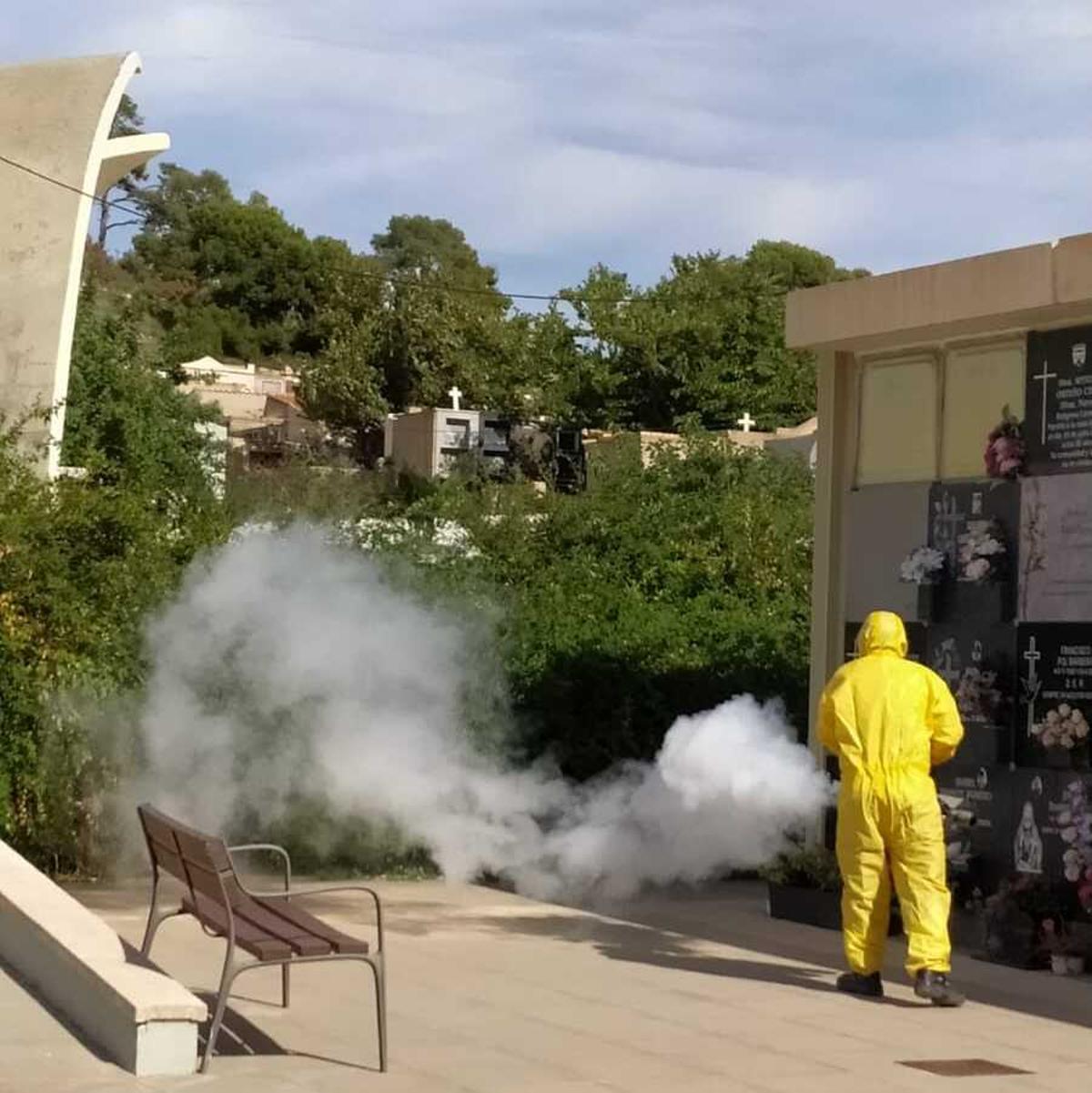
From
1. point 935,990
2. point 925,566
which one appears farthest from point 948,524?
point 935,990

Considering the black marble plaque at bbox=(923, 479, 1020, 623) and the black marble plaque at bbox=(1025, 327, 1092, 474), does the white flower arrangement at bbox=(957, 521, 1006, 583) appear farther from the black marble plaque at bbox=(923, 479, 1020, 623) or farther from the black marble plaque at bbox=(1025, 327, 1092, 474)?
the black marble plaque at bbox=(1025, 327, 1092, 474)

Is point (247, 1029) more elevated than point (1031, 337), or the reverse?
point (1031, 337)

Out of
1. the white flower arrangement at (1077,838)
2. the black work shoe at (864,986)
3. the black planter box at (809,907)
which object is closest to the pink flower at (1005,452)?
the white flower arrangement at (1077,838)

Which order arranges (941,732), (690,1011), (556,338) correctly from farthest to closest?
(556,338) → (941,732) → (690,1011)

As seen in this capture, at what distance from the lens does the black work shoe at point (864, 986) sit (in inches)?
379

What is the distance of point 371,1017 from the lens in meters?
8.70

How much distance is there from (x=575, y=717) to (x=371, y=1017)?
6.52m

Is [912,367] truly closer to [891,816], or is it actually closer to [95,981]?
[891,816]

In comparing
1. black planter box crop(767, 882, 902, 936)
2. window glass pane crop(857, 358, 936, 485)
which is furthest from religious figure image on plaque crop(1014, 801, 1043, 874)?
window glass pane crop(857, 358, 936, 485)

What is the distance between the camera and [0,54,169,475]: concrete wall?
2683 centimetres

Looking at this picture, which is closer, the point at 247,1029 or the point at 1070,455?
the point at 247,1029

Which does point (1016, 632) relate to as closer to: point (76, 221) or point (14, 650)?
point (14, 650)

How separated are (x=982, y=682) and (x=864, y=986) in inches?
99.6

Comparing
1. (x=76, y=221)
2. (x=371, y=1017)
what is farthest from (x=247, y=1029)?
(x=76, y=221)
